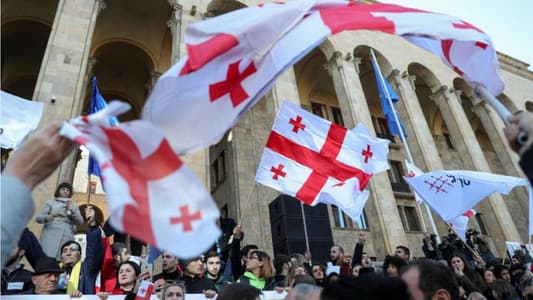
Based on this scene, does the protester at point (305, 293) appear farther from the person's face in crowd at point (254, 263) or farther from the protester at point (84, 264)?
the protester at point (84, 264)

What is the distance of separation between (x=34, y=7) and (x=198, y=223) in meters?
16.9

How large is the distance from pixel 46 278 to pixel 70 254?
0.95m

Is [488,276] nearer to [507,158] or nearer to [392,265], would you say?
[392,265]

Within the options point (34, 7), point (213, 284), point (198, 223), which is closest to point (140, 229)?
point (198, 223)

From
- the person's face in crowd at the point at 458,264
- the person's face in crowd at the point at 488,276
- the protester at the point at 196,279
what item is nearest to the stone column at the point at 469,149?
the person's face in crowd at the point at 488,276

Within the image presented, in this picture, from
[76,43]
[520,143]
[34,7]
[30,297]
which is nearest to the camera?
[520,143]

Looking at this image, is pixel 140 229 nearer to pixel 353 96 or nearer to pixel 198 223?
pixel 198 223

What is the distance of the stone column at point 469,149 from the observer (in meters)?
16.1

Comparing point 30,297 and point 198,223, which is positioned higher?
point 30,297

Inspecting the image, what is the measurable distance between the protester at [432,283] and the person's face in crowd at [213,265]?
3.40 m

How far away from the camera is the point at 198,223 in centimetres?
134

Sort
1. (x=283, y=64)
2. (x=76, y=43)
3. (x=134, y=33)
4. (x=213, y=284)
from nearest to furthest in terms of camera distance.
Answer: (x=283, y=64)
(x=213, y=284)
(x=76, y=43)
(x=134, y=33)

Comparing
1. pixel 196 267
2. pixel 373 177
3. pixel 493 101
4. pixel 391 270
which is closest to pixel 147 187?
pixel 493 101

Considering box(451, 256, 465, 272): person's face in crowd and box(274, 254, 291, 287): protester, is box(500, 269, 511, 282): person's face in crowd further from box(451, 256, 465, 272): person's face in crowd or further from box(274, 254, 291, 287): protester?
box(274, 254, 291, 287): protester
